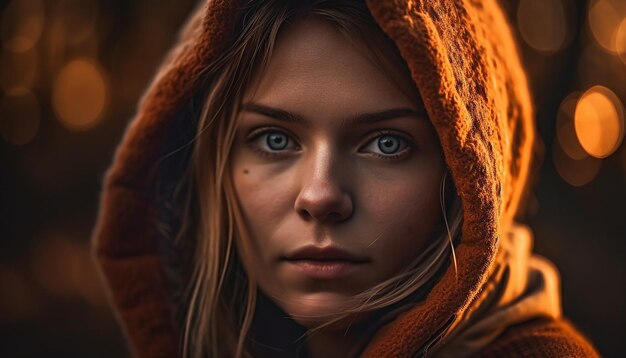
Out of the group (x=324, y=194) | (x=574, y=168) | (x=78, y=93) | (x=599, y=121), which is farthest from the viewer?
(x=78, y=93)

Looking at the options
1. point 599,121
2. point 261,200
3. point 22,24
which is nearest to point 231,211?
point 261,200

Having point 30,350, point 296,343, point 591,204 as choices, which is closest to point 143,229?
point 296,343

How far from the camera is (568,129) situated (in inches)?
94.3

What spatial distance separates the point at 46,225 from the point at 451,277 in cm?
205

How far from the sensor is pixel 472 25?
1.00 metres

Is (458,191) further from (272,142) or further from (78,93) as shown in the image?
(78,93)

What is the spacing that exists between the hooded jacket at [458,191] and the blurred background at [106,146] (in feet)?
4.35

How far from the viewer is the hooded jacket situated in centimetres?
89

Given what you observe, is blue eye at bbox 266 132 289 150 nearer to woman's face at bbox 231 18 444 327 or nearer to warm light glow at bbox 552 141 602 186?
woman's face at bbox 231 18 444 327

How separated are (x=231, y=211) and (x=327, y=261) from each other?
19 centimetres

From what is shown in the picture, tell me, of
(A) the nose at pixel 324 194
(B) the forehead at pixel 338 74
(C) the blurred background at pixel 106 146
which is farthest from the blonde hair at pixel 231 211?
(C) the blurred background at pixel 106 146

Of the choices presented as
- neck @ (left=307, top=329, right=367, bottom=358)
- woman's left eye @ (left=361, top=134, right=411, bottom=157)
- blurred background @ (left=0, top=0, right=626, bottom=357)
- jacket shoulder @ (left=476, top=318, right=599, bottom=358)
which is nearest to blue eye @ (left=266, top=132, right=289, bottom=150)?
woman's left eye @ (left=361, top=134, right=411, bottom=157)

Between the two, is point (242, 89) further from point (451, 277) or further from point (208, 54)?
point (451, 277)

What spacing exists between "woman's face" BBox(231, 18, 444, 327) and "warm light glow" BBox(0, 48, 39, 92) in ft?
5.99
